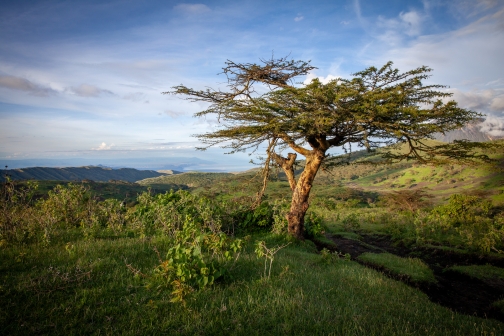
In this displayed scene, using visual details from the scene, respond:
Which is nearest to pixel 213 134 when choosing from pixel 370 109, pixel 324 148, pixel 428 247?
pixel 324 148

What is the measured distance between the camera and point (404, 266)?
32.3 ft

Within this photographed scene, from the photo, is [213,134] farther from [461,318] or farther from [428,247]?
[428,247]

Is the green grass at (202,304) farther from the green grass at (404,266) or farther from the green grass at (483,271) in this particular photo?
the green grass at (483,271)

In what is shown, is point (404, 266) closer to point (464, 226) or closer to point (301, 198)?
point (301, 198)

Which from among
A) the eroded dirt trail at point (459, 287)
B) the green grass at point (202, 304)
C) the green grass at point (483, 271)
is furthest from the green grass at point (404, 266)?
the green grass at point (202, 304)

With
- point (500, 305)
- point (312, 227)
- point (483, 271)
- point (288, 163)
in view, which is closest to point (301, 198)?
point (288, 163)

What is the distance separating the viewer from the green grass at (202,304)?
3.96 m

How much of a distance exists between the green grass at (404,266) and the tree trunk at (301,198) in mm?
3001

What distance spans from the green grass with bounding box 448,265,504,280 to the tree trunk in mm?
6019

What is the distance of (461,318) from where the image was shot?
5.54 m

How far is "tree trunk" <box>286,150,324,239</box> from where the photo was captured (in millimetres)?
12297

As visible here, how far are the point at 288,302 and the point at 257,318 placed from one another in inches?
29.1

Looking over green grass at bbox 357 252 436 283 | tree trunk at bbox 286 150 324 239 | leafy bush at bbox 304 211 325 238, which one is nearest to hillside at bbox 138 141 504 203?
tree trunk at bbox 286 150 324 239

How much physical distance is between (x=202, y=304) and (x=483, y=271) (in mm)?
10633
